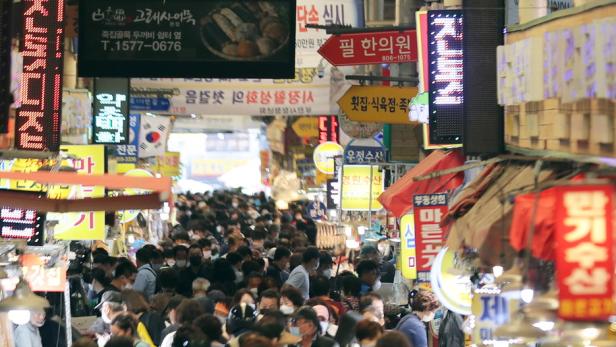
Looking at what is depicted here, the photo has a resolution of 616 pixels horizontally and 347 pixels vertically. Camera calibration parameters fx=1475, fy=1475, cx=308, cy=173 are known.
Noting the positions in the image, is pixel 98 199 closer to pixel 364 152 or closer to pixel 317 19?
pixel 317 19

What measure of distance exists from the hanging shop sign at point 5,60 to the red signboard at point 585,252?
5.95m

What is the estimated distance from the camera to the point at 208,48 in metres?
16.7

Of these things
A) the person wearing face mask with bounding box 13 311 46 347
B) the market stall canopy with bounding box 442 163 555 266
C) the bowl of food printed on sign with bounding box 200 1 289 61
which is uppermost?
the bowl of food printed on sign with bounding box 200 1 289 61

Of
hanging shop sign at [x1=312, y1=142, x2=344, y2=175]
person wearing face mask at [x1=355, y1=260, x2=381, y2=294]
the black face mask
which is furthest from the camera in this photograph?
hanging shop sign at [x1=312, y1=142, x2=344, y2=175]

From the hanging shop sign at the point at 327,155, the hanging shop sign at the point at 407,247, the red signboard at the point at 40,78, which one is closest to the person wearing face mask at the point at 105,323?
the red signboard at the point at 40,78

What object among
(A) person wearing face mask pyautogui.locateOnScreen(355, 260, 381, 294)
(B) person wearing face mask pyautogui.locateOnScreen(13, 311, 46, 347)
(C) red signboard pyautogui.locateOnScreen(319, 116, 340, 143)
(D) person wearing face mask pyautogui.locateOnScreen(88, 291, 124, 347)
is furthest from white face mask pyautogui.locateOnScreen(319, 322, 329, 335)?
(C) red signboard pyautogui.locateOnScreen(319, 116, 340, 143)

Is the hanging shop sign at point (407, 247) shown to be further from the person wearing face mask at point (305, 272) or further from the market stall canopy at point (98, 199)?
the market stall canopy at point (98, 199)

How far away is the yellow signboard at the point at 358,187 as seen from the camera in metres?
25.9

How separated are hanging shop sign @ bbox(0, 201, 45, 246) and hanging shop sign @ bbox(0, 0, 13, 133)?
3168 millimetres

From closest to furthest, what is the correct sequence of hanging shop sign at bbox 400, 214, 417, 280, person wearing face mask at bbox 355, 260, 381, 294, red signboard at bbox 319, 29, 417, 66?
hanging shop sign at bbox 400, 214, 417, 280
person wearing face mask at bbox 355, 260, 381, 294
red signboard at bbox 319, 29, 417, 66

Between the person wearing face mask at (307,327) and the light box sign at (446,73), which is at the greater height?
the light box sign at (446,73)

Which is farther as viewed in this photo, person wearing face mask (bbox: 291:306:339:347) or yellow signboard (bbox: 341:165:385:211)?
yellow signboard (bbox: 341:165:385:211)

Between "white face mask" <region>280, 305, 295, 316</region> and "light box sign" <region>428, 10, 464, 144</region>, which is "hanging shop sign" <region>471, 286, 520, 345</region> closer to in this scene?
"white face mask" <region>280, 305, 295, 316</region>

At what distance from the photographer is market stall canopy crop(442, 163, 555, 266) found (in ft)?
34.1
